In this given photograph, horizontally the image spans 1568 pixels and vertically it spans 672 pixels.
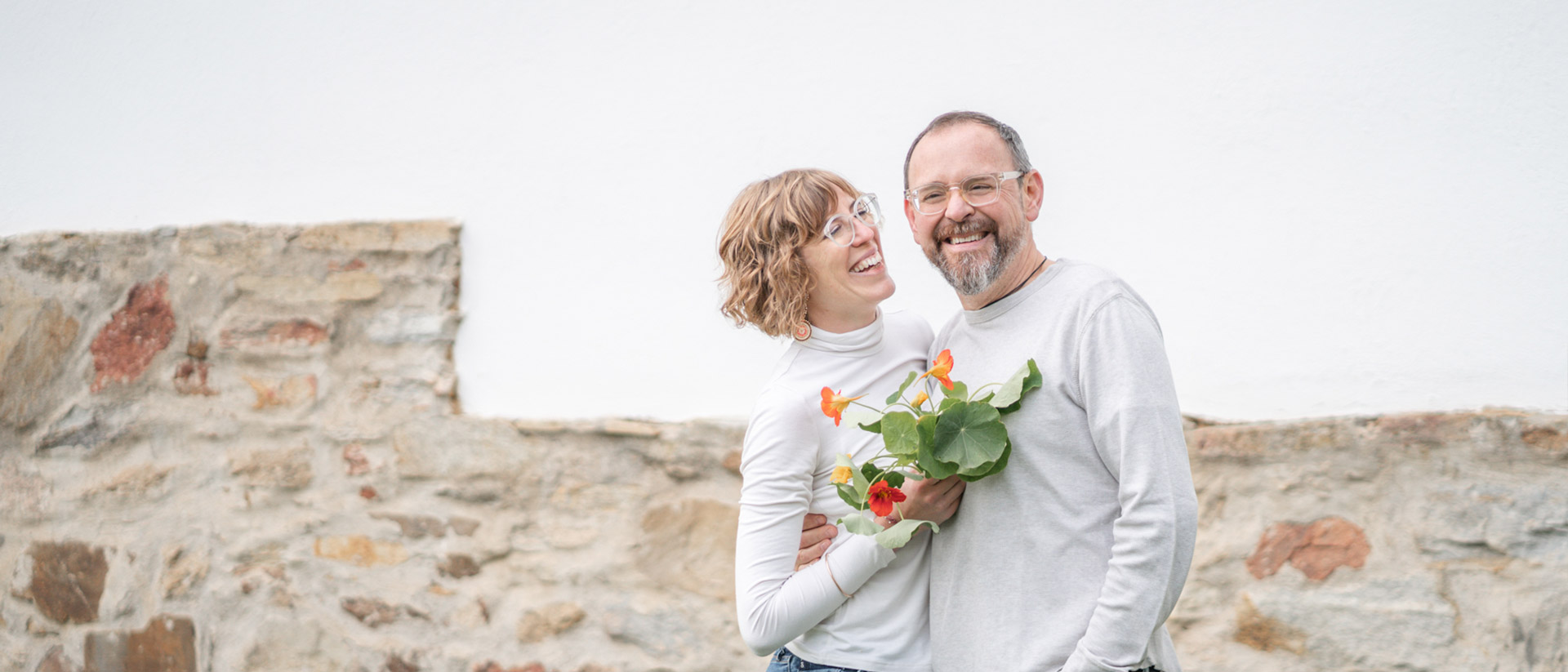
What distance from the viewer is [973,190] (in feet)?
5.17

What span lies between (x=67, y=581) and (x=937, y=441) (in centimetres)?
314

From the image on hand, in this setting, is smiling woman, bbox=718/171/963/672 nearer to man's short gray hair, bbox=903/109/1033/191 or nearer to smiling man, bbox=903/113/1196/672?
smiling man, bbox=903/113/1196/672

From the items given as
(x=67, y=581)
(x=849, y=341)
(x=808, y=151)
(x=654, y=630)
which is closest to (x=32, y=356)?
(x=67, y=581)

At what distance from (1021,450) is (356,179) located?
240 centimetres


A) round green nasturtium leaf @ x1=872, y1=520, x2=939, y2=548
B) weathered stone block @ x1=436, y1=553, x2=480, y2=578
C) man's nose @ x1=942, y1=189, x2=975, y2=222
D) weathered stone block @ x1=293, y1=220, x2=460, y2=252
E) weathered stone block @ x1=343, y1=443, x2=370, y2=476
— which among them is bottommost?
weathered stone block @ x1=436, y1=553, x2=480, y2=578

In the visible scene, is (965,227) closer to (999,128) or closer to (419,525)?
(999,128)

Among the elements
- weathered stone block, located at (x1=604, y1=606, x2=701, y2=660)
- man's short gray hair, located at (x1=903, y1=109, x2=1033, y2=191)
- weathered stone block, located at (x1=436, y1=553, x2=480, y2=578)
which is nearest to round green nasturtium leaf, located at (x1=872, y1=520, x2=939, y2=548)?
man's short gray hair, located at (x1=903, y1=109, x2=1033, y2=191)

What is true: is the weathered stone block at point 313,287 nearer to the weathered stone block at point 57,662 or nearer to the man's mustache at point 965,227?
the weathered stone block at point 57,662

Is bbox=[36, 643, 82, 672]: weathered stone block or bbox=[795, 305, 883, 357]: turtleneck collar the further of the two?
bbox=[36, 643, 82, 672]: weathered stone block

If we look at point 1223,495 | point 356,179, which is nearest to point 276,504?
point 356,179

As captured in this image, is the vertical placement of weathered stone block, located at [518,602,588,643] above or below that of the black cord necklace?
below

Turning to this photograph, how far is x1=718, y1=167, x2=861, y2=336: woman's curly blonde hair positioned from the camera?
1.69m

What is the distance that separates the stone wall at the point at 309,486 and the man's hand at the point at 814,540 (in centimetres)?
99

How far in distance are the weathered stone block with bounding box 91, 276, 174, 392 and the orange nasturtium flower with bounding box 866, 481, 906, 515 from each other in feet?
8.84
